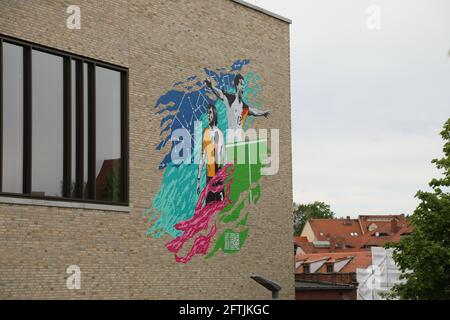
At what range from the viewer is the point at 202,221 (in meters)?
26.4

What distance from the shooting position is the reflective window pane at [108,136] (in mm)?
23297

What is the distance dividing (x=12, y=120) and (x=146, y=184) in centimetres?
505

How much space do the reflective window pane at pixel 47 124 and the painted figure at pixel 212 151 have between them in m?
5.76

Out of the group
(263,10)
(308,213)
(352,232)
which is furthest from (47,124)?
(308,213)

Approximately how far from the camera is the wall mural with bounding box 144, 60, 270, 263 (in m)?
25.3

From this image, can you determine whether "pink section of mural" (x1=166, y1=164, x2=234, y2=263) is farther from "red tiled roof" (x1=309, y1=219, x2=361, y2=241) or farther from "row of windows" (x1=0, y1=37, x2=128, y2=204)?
"red tiled roof" (x1=309, y1=219, x2=361, y2=241)

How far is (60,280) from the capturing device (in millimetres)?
21547

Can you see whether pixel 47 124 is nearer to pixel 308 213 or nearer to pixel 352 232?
pixel 352 232

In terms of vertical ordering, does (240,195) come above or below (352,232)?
above

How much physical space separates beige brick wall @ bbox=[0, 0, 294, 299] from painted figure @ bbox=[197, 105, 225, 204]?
1715 millimetres

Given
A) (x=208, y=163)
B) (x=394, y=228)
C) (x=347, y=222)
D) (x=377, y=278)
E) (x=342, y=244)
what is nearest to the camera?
(x=208, y=163)

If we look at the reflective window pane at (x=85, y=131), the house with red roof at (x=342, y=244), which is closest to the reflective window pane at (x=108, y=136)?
the reflective window pane at (x=85, y=131)

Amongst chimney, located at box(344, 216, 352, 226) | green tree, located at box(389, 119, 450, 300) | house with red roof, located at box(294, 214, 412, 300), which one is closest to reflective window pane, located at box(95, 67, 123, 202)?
green tree, located at box(389, 119, 450, 300)

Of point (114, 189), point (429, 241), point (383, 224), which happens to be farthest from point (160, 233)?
point (383, 224)
